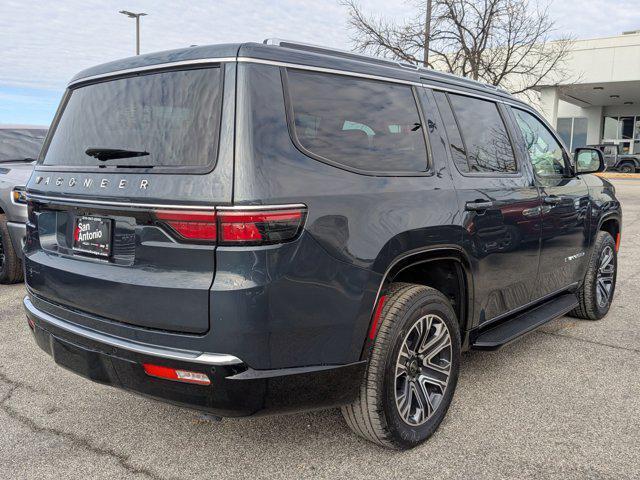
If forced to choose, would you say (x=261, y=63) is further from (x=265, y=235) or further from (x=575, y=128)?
(x=575, y=128)

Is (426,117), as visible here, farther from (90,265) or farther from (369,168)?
(90,265)

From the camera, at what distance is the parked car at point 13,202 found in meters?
5.87

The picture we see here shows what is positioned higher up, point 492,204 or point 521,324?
point 492,204

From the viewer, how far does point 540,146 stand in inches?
166

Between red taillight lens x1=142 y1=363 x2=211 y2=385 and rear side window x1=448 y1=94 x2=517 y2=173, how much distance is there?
6.29 feet

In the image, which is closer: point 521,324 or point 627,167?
point 521,324

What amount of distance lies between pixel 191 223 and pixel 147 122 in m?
0.59

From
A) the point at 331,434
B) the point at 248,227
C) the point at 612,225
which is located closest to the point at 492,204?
the point at 331,434

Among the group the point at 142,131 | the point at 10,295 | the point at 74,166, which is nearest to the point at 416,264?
the point at 142,131

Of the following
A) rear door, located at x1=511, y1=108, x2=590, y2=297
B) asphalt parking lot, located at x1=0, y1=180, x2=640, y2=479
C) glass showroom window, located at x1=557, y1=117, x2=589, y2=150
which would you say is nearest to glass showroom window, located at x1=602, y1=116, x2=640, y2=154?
glass showroom window, located at x1=557, y1=117, x2=589, y2=150

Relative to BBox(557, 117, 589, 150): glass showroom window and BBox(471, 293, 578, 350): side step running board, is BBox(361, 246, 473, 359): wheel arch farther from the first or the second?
BBox(557, 117, 589, 150): glass showroom window

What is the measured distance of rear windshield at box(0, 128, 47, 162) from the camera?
22.9 ft

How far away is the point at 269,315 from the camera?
215 cm

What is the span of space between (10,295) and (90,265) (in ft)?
13.6
